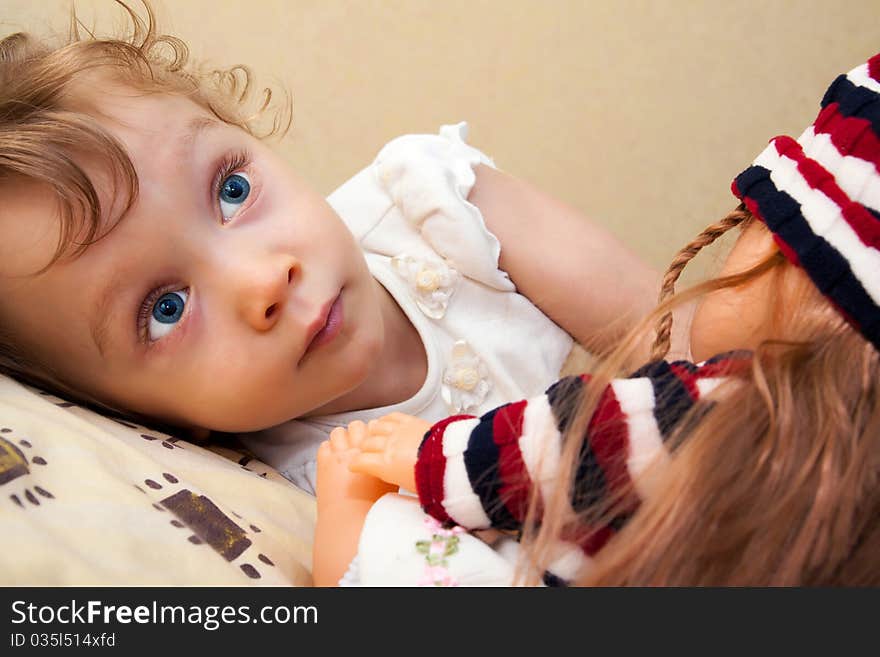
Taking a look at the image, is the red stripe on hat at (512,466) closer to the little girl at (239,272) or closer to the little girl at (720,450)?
the little girl at (720,450)

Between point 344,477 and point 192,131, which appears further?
point 192,131

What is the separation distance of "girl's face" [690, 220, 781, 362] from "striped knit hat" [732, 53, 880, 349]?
25mm

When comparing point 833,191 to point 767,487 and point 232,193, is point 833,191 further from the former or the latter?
point 232,193

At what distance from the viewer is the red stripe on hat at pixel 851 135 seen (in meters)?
0.49

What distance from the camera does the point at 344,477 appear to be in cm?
61

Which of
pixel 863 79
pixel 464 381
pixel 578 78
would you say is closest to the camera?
pixel 863 79

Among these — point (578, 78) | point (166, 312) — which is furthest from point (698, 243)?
point (578, 78)

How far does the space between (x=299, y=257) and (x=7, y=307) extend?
0.25 meters

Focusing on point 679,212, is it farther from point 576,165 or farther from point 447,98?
point 447,98

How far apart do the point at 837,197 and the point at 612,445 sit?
203mm

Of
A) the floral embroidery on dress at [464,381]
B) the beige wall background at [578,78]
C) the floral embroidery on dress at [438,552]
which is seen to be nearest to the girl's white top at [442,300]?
the floral embroidery on dress at [464,381]

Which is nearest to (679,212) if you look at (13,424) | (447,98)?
(447,98)

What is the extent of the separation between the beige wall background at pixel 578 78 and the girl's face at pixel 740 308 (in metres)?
0.75

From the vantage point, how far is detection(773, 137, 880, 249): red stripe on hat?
465mm
